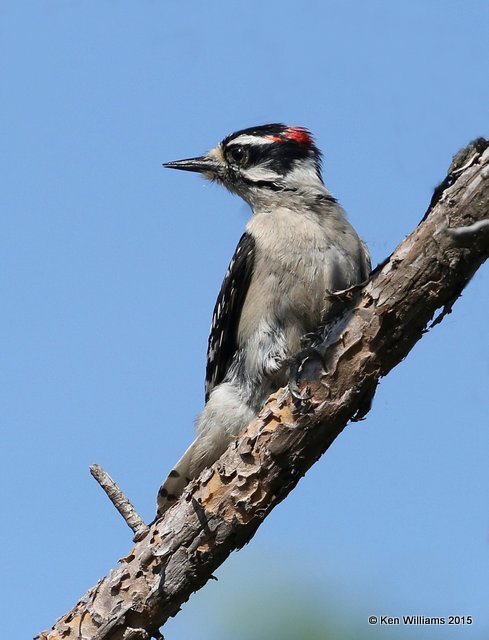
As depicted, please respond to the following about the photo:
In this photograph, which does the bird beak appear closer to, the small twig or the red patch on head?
the red patch on head

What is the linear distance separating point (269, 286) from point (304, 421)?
1382 millimetres

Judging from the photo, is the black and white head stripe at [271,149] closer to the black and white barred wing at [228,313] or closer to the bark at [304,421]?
the black and white barred wing at [228,313]

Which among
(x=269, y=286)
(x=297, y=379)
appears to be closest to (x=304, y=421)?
(x=297, y=379)

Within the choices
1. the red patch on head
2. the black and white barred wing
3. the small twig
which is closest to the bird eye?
the red patch on head

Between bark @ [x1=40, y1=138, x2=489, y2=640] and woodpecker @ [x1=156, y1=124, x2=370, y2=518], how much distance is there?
72 cm

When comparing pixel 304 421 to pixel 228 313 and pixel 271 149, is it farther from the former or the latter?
pixel 271 149

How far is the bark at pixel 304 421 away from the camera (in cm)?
408

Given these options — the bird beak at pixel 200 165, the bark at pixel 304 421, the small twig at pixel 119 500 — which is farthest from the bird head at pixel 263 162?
the small twig at pixel 119 500

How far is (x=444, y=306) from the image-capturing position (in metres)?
4.21

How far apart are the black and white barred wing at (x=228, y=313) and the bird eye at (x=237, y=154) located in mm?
841

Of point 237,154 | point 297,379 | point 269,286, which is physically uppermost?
point 237,154

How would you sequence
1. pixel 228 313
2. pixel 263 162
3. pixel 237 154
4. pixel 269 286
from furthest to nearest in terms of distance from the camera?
pixel 237 154
pixel 263 162
pixel 228 313
pixel 269 286

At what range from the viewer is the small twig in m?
4.88

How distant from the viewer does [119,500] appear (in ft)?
16.1
